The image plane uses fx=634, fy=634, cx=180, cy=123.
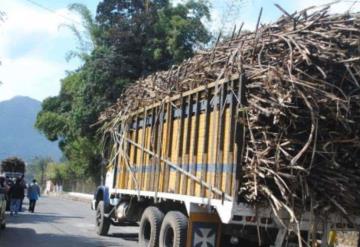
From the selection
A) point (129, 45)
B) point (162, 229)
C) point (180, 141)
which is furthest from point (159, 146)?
point (129, 45)

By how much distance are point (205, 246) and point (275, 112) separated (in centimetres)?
226

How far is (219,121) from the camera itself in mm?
8188

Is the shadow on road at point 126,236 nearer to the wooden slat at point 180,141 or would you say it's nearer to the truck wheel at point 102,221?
the truck wheel at point 102,221

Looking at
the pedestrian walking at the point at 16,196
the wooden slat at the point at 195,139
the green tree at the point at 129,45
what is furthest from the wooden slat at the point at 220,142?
the green tree at the point at 129,45

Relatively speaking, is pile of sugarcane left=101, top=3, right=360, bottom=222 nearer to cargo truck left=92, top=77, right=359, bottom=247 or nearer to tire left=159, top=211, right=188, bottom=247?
cargo truck left=92, top=77, right=359, bottom=247

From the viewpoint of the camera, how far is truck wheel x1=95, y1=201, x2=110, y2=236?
47.9ft

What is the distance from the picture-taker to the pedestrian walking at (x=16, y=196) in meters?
22.4

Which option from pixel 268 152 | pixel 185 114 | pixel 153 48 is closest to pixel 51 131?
pixel 153 48

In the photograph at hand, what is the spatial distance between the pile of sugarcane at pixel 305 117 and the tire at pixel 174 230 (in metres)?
1.55

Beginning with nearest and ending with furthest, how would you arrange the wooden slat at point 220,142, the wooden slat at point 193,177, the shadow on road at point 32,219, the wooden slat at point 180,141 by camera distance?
the wooden slat at point 193,177, the wooden slat at point 220,142, the wooden slat at point 180,141, the shadow on road at point 32,219

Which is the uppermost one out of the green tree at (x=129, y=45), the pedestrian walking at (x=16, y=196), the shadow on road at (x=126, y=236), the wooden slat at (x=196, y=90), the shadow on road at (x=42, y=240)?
the green tree at (x=129, y=45)

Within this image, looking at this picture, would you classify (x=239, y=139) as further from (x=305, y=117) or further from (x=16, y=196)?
(x=16, y=196)

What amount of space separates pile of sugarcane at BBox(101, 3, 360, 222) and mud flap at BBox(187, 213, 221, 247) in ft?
3.45

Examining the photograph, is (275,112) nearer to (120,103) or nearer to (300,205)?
(300,205)
